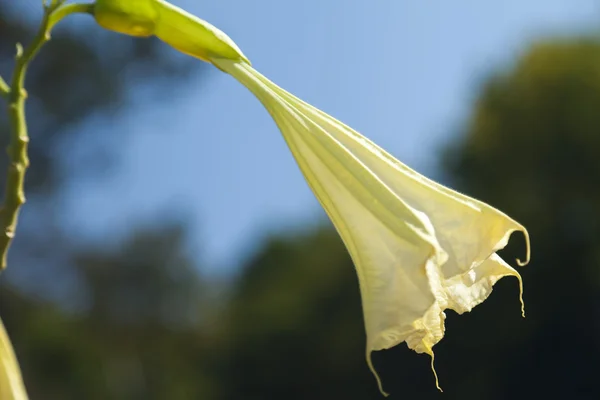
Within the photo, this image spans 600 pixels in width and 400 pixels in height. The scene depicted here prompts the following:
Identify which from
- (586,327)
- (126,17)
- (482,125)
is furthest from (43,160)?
(126,17)

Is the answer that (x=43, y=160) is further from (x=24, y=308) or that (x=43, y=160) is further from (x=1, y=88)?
(x=1, y=88)

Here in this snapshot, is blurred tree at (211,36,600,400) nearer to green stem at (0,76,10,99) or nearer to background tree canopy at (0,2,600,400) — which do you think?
background tree canopy at (0,2,600,400)

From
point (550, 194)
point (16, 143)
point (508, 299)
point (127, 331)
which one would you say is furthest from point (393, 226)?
point (127, 331)

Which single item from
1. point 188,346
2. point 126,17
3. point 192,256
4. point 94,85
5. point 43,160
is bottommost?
point 188,346

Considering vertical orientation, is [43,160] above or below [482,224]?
below

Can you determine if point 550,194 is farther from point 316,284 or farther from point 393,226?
point 393,226

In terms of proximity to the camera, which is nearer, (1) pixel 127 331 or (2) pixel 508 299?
(2) pixel 508 299
